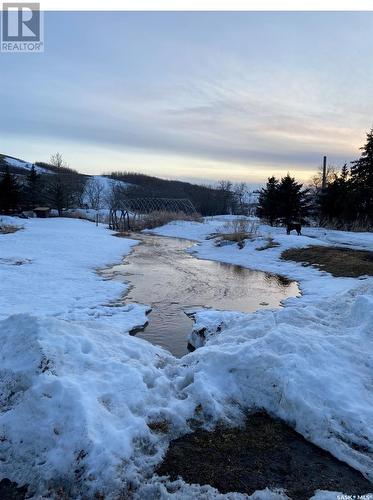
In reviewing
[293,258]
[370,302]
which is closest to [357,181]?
[293,258]

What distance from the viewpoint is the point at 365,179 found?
1155 inches

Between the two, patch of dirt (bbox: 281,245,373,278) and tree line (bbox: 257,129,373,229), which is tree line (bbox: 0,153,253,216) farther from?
patch of dirt (bbox: 281,245,373,278)

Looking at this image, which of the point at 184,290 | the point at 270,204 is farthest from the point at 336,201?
the point at 184,290

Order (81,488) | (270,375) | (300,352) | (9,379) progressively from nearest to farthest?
(81,488) < (9,379) < (270,375) < (300,352)

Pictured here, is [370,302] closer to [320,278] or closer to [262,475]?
[262,475]

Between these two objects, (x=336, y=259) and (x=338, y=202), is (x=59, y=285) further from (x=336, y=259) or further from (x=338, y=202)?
(x=338, y=202)

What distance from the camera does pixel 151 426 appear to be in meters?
4.22

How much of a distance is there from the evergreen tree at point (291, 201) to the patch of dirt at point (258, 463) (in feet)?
95.6

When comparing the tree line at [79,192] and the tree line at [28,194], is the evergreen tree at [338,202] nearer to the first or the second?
the tree line at [79,192]

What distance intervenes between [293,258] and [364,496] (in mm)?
16349

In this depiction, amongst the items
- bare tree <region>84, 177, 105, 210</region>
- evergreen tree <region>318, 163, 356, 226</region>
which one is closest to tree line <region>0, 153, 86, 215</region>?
bare tree <region>84, 177, 105, 210</region>

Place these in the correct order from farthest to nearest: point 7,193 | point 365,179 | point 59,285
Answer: point 7,193, point 365,179, point 59,285

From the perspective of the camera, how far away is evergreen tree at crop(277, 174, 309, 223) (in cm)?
3212

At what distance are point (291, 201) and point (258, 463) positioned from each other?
97.9ft
